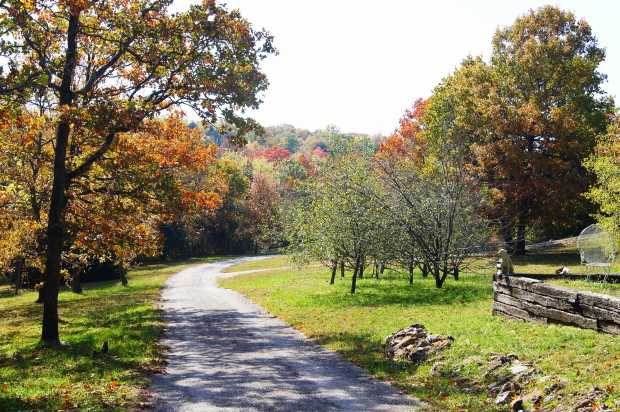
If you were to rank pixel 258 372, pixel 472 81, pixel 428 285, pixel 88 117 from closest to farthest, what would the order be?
pixel 258 372, pixel 88 117, pixel 428 285, pixel 472 81

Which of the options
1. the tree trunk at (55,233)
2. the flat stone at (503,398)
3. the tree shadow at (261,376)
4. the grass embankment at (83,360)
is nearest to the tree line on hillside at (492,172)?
the tree shadow at (261,376)

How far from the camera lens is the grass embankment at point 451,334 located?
30.4 ft

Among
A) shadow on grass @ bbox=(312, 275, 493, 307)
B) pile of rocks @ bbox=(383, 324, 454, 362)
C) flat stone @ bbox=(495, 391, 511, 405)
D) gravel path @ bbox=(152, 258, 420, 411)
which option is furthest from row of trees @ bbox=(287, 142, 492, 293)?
flat stone @ bbox=(495, 391, 511, 405)

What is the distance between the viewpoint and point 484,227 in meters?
26.2

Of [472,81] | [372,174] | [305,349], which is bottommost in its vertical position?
[305,349]

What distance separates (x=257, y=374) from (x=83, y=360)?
4756 millimetres

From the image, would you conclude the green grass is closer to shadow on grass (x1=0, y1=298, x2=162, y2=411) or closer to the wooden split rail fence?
the wooden split rail fence

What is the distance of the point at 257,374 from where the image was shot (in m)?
11.8

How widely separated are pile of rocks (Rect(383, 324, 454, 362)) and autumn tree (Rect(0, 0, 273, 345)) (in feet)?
28.2

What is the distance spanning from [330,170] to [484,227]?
26.0 ft

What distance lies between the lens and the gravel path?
9.55 m

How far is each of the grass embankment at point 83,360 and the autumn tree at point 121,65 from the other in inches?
66.9

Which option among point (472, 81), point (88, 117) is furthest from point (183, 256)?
point (88, 117)

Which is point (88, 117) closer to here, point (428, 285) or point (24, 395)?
point (24, 395)
